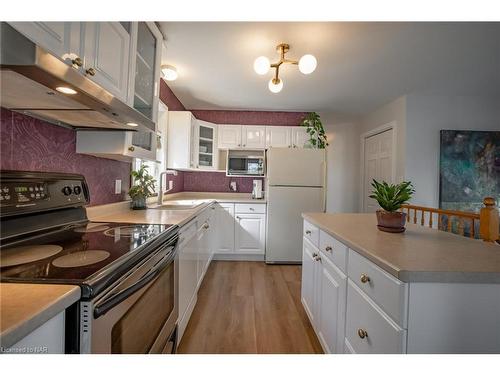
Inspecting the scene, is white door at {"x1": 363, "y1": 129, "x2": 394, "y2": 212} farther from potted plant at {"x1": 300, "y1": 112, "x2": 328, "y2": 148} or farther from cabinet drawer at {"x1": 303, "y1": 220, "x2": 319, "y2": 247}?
cabinet drawer at {"x1": 303, "y1": 220, "x2": 319, "y2": 247}

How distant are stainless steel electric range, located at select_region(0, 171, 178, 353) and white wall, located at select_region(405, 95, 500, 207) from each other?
3.26 meters

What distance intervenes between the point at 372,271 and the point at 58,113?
1.55 m

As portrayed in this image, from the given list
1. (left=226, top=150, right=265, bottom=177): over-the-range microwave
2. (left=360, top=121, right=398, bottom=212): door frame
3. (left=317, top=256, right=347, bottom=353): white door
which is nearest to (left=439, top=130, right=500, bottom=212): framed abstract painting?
(left=360, top=121, right=398, bottom=212): door frame

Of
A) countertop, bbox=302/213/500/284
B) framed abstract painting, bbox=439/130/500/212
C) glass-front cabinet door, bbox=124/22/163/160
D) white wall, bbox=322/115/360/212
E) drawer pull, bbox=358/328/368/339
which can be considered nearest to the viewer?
countertop, bbox=302/213/500/284

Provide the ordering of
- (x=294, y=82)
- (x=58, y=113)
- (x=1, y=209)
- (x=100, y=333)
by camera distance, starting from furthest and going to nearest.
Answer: (x=294, y=82) < (x=58, y=113) < (x=1, y=209) < (x=100, y=333)

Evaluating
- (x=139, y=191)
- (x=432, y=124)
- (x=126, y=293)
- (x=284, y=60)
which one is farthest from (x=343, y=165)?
(x=126, y=293)

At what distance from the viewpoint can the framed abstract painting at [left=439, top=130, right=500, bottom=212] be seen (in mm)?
3164

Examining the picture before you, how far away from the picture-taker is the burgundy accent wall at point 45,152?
3.32 feet

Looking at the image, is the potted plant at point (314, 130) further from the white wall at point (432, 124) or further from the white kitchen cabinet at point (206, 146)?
the white kitchen cabinet at point (206, 146)

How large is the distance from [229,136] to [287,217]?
5.09 ft

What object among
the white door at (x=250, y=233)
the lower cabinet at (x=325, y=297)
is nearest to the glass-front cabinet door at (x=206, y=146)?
the white door at (x=250, y=233)

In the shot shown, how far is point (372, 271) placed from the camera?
937 mm
